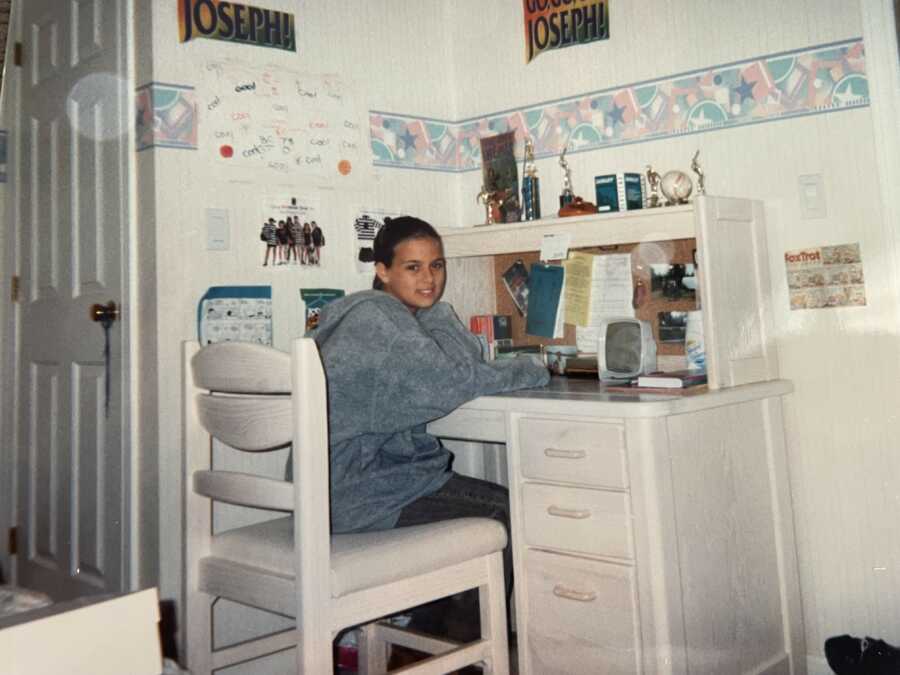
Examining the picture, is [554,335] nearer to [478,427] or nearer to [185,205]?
[478,427]

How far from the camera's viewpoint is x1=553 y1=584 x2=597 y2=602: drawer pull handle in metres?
1.64

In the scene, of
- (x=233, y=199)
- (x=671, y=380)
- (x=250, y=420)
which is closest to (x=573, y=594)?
(x=671, y=380)

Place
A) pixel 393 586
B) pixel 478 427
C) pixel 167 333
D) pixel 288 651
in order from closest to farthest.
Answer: pixel 393 586, pixel 478 427, pixel 167 333, pixel 288 651

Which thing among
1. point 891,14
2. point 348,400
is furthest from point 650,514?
point 891,14

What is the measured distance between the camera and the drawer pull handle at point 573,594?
5.37ft

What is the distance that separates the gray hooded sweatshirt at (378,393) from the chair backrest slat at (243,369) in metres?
0.17

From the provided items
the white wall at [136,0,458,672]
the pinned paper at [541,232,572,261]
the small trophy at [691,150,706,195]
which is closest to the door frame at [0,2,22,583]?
the white wall at [136,0,458,672]

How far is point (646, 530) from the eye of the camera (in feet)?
5.09

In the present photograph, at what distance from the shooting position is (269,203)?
2.17 metres

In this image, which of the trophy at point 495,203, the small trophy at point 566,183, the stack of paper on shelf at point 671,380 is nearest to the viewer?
the stack of paper on shelf at point 671,380

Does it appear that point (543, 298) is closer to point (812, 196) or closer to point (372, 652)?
point (812, 196)

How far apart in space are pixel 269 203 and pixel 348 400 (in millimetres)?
762

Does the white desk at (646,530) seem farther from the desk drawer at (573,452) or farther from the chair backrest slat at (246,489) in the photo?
the chair backrest slat at (246,489)

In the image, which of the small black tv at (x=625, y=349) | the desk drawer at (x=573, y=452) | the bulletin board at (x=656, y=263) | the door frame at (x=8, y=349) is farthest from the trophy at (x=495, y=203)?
the door frame at (x=8, y=349)
